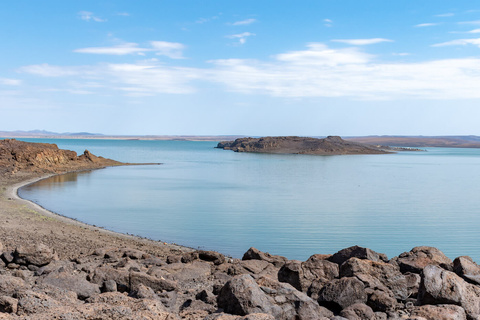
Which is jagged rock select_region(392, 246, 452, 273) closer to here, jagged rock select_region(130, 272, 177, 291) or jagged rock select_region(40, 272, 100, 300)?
jagged rock select_region(130, 272, 177, 291)

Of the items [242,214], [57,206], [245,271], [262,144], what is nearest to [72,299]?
[245,271]

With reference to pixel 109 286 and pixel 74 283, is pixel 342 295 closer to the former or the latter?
pixel 109 286

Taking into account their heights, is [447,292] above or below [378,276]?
above

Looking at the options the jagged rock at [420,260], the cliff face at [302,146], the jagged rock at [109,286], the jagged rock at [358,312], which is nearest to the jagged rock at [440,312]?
the jagged rock at [358,312]

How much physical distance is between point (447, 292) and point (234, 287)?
3.31 metres

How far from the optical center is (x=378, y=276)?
920cm

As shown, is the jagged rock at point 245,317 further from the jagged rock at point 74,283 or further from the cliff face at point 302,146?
the cliff face at point 302,146

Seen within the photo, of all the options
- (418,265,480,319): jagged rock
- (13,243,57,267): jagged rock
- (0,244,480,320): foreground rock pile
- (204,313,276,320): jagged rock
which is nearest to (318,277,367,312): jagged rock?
(0,244,480,320): foreground rock pile

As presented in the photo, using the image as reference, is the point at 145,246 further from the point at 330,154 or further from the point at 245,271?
the point at 330,154

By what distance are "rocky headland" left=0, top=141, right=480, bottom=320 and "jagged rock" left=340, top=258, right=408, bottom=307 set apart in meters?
0.02

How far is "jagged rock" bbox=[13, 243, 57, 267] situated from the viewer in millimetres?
10633

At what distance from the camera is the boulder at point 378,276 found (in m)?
8.64

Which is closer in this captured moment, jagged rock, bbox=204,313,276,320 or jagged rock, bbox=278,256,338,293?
jagged rock, bbox=204,313,276,320

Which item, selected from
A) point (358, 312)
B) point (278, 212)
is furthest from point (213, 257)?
point (278, 212)
